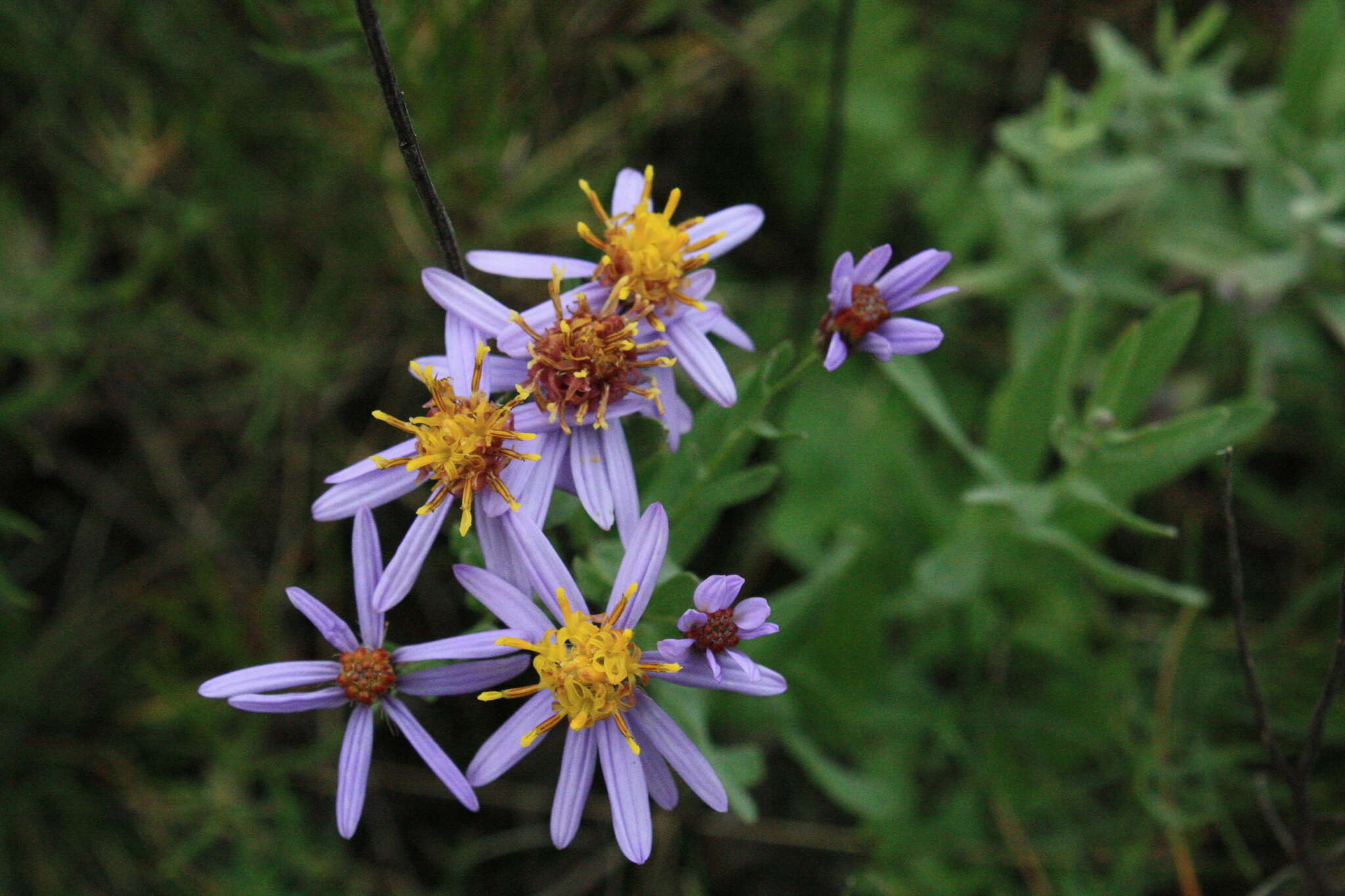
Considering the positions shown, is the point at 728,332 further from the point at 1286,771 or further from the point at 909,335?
→ the point at 1286,771

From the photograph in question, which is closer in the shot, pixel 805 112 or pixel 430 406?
pixel 430 406

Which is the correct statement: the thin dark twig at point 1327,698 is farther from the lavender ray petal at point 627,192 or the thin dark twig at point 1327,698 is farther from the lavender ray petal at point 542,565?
the lavender ray petal at point 627,192

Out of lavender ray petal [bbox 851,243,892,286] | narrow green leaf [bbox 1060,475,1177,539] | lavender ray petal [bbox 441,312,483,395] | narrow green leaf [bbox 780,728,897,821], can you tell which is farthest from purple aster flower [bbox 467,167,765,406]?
narrow green leaf [bbox 780,728,897,821]

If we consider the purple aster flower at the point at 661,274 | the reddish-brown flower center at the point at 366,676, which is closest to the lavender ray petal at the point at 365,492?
the reddish-brown flower center at the point at 366,676

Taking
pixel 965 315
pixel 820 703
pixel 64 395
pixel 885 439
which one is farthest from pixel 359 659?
pixel 965 315

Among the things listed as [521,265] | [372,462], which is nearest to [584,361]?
[521,265]

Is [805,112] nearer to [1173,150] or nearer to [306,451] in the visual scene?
[1173,150]

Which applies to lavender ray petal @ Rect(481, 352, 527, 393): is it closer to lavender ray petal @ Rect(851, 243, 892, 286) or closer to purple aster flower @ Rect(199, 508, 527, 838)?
purple aster flower @ Rect(199, 508, 527, 838)
